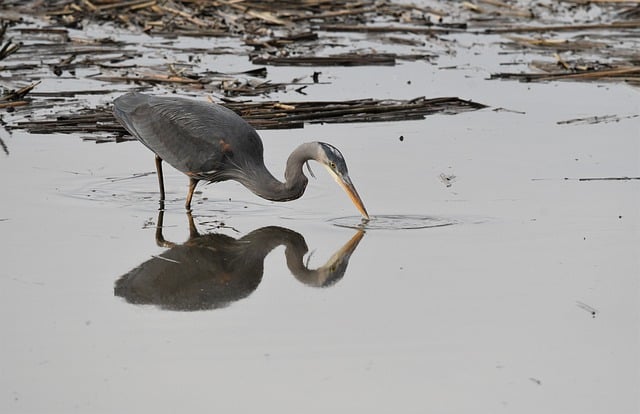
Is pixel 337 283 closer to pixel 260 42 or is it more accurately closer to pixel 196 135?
pixel 196 135

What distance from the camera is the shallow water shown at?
19.6 feet

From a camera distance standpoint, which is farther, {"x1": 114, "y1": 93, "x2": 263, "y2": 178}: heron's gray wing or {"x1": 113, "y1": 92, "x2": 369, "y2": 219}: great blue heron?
{"x1": 114, "y1": 93, "x2": 263, "y2": 178}: heron's gray wing

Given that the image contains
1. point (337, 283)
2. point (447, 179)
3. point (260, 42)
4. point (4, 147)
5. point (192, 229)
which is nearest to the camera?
point (337, 283)

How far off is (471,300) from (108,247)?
2417 millimetres

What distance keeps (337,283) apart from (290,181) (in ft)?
5.28

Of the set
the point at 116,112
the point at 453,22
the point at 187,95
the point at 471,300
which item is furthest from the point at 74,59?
the point at 471,300

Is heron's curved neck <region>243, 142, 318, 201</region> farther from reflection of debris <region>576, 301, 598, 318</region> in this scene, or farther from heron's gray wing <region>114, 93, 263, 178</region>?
reflection of debris <region>576, 301, 598, 318</region>

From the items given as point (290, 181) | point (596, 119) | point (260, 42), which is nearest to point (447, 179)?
point (290, 181)

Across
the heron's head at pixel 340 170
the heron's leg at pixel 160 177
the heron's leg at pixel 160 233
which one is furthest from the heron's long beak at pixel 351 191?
the heron's leg at pixel 160 177

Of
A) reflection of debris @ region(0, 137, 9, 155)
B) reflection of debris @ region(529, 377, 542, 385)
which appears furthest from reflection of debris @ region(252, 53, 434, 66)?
reflection of debris @ region(529, 377, 542, 385)

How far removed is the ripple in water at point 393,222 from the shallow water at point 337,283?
3 centimetres

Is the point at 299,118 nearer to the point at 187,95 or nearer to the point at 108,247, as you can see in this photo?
the point at 187,95

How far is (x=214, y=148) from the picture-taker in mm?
9375

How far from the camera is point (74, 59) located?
14930 mm
